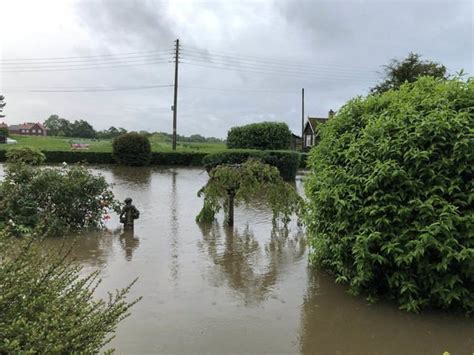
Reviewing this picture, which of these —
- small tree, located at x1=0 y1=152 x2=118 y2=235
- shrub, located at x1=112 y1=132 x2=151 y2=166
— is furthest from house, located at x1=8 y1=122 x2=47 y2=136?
small tree, located at x1=0 y1=152 x2=118 y2=235

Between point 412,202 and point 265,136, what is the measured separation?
56.3 feet

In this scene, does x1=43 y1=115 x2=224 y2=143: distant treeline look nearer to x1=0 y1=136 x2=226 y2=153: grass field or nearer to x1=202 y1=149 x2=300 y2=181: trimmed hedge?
x1=0 y1=136 x2=226 y2=153: grass field

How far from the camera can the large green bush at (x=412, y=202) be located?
147 inches

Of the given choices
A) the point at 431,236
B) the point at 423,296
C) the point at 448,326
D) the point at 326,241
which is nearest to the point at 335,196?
the point at 326,241

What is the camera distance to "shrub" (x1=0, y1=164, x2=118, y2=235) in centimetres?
668

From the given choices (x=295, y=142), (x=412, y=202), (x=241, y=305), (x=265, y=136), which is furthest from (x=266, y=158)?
(x=295, y=142)

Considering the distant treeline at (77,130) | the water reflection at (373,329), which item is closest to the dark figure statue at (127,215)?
the water reflection at (373,329)

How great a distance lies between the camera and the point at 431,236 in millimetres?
3631

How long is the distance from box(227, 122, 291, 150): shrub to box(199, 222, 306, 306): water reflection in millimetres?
13242

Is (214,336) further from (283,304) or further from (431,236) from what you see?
(431,236)

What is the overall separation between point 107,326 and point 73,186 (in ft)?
17.1

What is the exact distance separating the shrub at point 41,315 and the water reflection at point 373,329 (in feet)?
5.81

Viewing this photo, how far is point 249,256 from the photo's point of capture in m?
5.86

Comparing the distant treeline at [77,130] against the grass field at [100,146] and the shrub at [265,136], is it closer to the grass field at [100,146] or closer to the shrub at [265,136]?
the grass field at [100,146]
